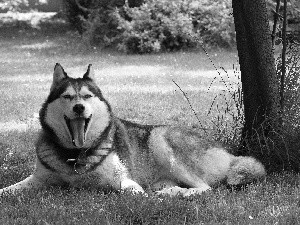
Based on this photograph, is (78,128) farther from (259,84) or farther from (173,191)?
(259,84)

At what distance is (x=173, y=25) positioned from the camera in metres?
16.7

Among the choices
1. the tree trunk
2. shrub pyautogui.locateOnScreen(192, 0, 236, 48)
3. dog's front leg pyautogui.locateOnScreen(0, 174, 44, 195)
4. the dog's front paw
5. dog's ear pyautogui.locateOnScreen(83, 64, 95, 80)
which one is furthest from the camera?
shrub pyautogui.locateOnScreen(192, 0, 236, 48)

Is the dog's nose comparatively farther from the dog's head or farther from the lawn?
the lawn

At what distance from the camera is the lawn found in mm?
4301

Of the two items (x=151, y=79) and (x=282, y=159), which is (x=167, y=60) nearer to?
(x=151, y=79)

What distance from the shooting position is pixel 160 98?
32.9 feet

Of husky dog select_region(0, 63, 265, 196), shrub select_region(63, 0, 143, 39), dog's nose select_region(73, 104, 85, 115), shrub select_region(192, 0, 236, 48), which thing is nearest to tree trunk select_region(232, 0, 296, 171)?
husky dog select_region(0, 63, 265, 196)

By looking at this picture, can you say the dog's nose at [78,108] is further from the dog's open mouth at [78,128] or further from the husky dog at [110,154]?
the dog's open mouth at [78,128]

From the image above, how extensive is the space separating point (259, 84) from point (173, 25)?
11.2 meters

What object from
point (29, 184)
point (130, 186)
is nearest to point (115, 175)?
point (130, 186)

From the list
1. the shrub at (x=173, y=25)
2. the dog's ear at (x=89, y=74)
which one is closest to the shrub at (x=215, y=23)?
the shrub at (x=173, y=25)

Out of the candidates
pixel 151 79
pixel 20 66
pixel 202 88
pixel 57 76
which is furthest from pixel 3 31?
pixel 57 76

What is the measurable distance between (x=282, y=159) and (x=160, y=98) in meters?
4.59

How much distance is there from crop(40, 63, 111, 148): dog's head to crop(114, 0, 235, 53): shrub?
11675 mm
